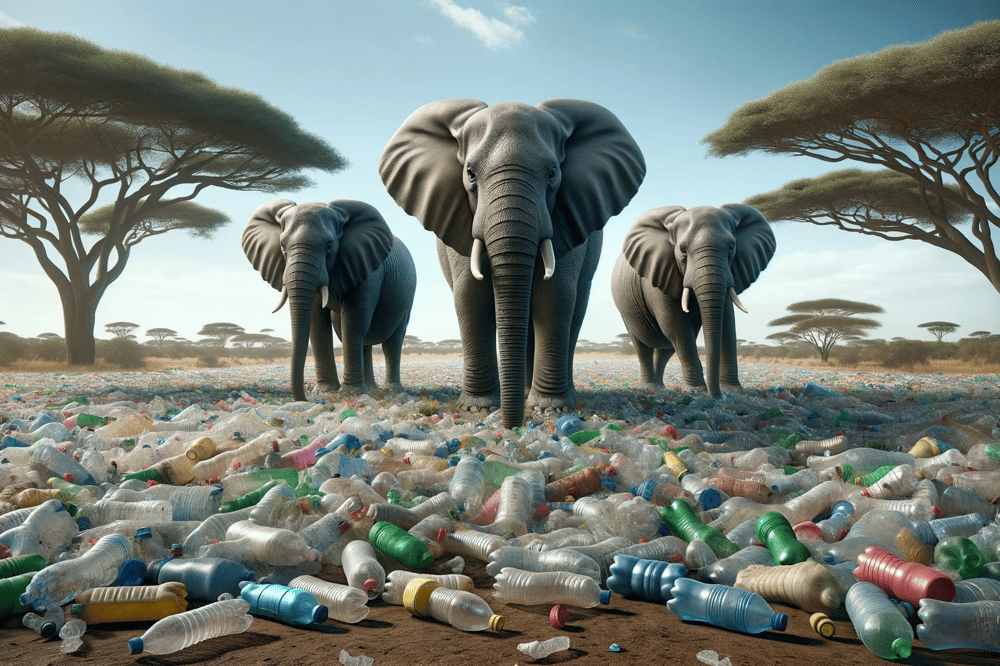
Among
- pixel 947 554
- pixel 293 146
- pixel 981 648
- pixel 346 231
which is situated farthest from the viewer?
pixel 293 146

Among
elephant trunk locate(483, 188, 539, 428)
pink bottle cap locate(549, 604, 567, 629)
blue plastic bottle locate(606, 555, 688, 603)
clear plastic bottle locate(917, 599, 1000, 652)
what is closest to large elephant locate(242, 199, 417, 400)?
elephant trunk locate(483, 188, 539, 428)

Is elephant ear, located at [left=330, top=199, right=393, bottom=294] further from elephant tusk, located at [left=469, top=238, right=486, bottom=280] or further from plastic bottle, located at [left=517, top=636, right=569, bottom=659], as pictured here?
plastic bottle, located at [left=517, top=636, right=569, bottom=659]

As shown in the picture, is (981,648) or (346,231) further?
(346,231)

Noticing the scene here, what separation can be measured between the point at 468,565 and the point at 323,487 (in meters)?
0.89

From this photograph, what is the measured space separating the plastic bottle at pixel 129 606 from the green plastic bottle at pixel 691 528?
5.99 feet

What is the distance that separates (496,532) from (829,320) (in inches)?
1152

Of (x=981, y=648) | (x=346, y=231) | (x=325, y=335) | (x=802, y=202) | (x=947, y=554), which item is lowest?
(x=981, y=648)

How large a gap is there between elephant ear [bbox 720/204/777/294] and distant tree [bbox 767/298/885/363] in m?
21.3

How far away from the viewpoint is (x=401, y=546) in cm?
245

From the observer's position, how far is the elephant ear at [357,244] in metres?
8.44

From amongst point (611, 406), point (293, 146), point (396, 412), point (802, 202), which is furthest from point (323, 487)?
point (802, 202)

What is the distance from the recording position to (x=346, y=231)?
28.3 ft

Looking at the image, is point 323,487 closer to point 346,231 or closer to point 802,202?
point 346,231

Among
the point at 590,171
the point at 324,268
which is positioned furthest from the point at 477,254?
the point at 324,268
